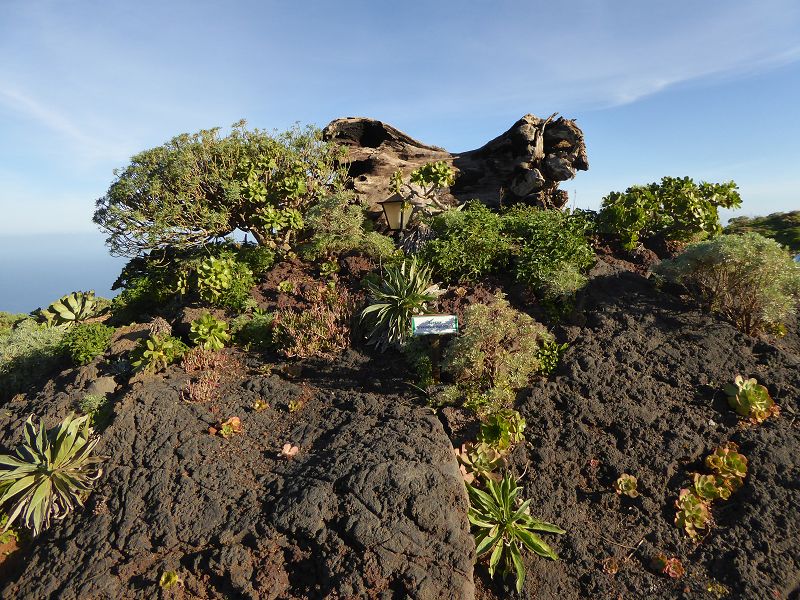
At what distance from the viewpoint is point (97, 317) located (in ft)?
39.0

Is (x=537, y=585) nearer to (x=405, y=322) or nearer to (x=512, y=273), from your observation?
(x=405, y=322)

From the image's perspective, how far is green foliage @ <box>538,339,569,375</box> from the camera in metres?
6.82

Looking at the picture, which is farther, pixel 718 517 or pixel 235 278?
pixel 235 278

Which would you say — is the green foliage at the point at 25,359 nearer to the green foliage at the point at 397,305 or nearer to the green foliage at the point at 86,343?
the green foliage at the point at 86,343

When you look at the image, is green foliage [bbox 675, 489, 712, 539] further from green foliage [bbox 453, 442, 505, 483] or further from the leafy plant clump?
green foliage [bbox 453, 442, 505, 483]

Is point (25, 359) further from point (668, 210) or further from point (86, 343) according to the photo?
point (668, 210)

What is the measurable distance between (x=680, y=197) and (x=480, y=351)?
635 cm

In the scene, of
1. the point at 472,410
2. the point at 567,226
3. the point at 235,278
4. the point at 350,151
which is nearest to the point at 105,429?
the point at 235,278

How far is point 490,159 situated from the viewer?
12898 millimetres

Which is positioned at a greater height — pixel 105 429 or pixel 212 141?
pixel 212 141

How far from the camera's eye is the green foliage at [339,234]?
995cm

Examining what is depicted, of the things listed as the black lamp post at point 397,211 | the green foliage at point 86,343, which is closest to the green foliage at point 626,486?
the black lamp post at point 397,211

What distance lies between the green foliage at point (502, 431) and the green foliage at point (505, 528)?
1.75 ft

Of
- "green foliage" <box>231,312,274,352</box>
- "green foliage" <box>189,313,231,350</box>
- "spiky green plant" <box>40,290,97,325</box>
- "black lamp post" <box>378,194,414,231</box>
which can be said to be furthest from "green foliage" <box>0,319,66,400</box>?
"black lamp post" <box>378,194,414,231</box>
